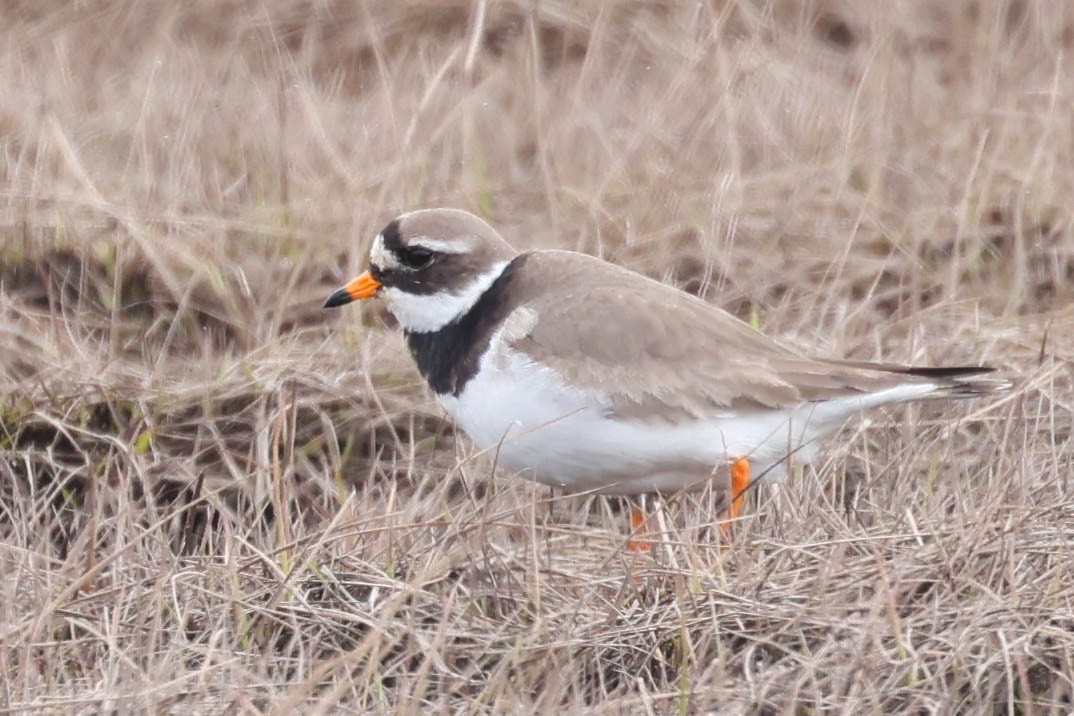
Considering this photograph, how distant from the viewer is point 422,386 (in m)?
6.04

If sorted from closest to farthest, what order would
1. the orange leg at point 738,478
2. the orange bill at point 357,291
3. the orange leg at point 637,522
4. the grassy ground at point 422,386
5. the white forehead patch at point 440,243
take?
the grassy ground at point 422,386 → the orange leg at point 637,522 → the orange leg at point 738,478 → the white forehead patch at point 440,243 → the orange bill at point 357,291

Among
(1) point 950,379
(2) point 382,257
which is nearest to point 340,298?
(2) point 382,257

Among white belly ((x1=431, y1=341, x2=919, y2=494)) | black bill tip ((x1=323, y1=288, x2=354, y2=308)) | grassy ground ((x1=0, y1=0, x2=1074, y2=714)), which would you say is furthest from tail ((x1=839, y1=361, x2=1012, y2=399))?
black bill tip ((x1=323, y1=288, x2=354, y2=308))

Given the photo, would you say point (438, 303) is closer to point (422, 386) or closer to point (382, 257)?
point (382, 257)

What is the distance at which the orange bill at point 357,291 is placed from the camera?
543cm

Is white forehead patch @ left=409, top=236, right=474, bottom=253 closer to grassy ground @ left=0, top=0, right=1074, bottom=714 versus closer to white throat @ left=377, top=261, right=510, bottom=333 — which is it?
white throat @ left=377, top=261, right=510, bottom=333

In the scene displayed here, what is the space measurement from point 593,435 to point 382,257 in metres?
0.98

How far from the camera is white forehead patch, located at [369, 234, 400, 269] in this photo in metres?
5.38

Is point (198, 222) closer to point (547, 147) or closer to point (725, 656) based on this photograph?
point (547, 147)

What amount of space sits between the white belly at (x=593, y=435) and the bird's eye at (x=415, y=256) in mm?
513

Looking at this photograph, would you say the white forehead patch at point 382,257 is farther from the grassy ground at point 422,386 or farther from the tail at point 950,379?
the tail at point 950,379

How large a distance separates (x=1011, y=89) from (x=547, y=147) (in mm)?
2152

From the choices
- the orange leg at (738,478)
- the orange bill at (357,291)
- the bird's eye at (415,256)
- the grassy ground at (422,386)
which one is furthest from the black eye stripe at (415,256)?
the orange leg at (738,478)

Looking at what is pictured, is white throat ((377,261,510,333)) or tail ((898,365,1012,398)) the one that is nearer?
tail ((898,365,1012,398))
